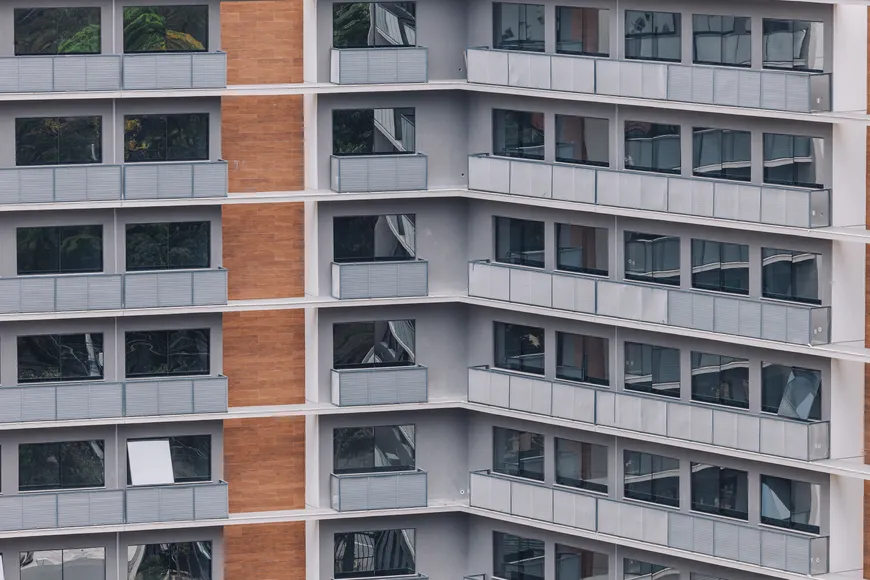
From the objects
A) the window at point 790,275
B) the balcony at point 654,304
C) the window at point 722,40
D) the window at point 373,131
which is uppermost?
the window at point 722,40

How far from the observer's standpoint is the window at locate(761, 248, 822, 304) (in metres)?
82.6

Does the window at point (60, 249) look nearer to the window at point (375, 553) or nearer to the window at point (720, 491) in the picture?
the window at point (375, 553)

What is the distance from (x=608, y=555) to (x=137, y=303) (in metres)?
18.3

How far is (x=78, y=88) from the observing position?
293ft

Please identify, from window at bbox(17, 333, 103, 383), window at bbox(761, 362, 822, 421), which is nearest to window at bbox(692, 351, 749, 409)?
window at bbox(761, 362, 822, 421)

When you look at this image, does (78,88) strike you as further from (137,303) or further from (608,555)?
(608,555)

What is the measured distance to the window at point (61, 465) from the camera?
91.1 meters

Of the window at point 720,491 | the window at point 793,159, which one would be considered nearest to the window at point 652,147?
the window at point 793,159

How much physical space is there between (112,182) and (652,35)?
19022mm

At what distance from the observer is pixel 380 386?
3615 inches

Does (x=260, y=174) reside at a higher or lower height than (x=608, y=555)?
higher

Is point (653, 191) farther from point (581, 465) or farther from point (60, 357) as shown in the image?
point (60, 357)

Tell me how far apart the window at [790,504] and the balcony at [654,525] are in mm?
616

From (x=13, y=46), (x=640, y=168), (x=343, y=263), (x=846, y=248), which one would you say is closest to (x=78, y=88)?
(x=13, y=46)
